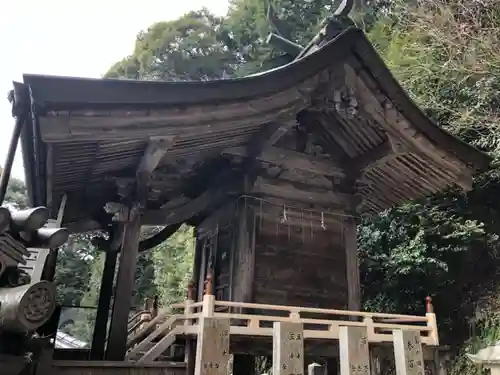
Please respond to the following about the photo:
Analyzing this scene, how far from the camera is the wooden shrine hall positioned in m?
4.56

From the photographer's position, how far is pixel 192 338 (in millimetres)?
5305

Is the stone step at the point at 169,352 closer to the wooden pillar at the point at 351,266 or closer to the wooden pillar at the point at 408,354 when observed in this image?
the wooden pillar at the point at 351,266

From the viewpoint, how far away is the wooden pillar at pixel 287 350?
3.81m

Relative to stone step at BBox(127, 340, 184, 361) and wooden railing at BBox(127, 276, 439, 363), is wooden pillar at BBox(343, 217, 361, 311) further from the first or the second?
stone step at BBox(127, 340, 184, 361)

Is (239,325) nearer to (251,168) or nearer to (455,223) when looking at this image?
(251,168)

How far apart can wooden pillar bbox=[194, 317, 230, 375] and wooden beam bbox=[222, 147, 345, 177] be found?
3016 mm

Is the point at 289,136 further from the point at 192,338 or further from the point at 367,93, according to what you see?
the point at 192,338

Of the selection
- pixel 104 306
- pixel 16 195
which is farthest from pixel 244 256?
pixel 16 195

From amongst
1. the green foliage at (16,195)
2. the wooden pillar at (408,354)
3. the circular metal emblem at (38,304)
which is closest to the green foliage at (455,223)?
the wooden pillar at (408,354)

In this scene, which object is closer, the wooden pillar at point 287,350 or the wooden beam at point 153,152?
the wooden pillar at point 287,350

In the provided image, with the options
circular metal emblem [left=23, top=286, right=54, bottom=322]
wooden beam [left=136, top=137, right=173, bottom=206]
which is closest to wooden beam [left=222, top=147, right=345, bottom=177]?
wooden beam [left=136, top=137, right=173, bottom=206]

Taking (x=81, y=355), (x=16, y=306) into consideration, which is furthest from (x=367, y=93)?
(x=81, y=355)

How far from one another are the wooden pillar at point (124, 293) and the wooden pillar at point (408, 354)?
2958 millimetres

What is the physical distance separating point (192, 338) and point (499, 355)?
3529 mm
